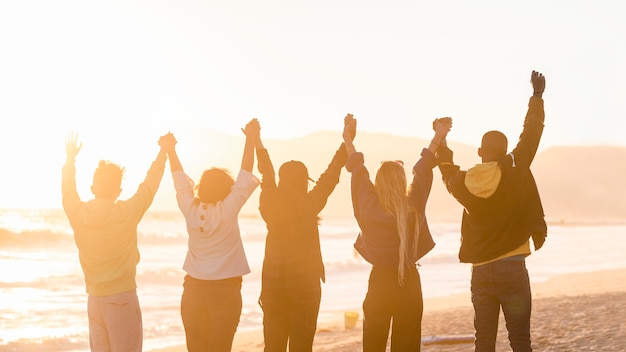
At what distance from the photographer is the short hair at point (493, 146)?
530 cm

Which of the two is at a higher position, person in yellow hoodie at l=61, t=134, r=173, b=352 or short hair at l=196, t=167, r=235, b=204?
short hair at l=196, t=167, r=235, b=204

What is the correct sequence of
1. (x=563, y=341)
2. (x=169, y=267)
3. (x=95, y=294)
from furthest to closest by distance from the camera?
(x=169, y=267)
(x=563, y=341)
(x=95, y=294)

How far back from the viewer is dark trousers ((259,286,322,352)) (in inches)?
218

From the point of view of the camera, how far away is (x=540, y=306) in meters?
12.8

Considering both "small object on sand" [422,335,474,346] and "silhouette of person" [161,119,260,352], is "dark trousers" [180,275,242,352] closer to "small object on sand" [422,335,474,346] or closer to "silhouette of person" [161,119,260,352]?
"silhouette of person" [161,119,260,352]

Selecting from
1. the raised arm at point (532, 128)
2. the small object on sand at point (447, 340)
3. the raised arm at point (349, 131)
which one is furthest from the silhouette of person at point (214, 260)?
the small object on sand at point (447, 340)

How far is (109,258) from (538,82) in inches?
128

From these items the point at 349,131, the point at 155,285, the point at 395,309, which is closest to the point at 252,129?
the point at 349,131

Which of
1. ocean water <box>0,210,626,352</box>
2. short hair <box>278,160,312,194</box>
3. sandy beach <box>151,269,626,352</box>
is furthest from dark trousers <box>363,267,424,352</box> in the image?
ocean water <box>0,210,626,352</box>

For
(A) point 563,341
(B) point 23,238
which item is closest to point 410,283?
(A) point 563,341

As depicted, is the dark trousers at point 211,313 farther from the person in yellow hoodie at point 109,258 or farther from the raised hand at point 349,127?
the raised hand at point 349,127

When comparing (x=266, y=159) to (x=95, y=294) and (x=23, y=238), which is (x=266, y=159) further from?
(x=23, y=238)

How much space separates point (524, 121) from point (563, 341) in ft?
15.5

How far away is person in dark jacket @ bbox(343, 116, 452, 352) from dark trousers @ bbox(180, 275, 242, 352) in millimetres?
974
